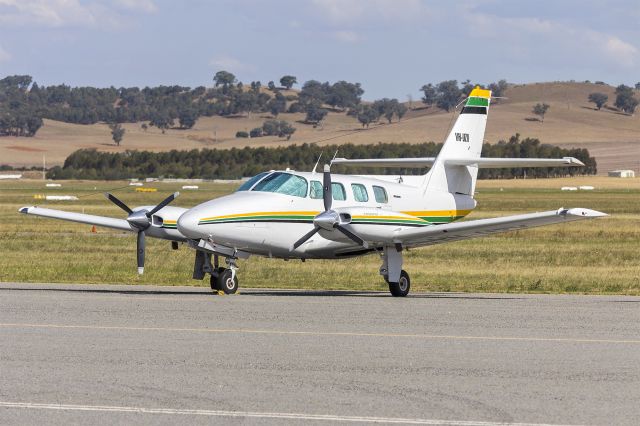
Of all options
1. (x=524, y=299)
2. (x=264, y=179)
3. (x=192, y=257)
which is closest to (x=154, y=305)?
(x=264, y=179)

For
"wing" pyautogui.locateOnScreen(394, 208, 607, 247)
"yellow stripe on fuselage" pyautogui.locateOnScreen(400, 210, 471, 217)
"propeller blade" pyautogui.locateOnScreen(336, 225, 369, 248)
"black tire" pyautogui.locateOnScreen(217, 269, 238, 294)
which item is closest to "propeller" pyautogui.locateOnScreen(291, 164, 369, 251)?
"propeller blade" pyautogui.locateOnScreen(336, 225, 369, 248)

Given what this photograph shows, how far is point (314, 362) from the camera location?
44.9 ft

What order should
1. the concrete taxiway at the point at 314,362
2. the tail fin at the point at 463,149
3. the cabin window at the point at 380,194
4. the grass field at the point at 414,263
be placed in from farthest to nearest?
the grass field at the point at 414,263
the tail fin at the point at 463,149
the cabin window at the point at 380,194
the concrete taxiway at the point at 314,362

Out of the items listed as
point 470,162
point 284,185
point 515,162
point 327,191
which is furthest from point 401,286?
Answer: point 470,162

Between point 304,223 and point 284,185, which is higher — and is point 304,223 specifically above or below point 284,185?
below

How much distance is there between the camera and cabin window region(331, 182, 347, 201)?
24.6 m

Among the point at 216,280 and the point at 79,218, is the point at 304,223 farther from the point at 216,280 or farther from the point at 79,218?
the point at 79,218

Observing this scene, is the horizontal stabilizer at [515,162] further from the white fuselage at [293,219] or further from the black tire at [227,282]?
the black tire at [227,282]

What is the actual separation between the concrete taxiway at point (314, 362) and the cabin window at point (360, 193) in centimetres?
381

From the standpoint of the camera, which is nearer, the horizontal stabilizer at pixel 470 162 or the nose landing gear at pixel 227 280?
the nose landing gear at pixel 227 280

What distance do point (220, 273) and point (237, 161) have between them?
130 m

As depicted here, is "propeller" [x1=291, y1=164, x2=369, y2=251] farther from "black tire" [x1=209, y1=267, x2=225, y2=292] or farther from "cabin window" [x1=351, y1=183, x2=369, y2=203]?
"black tire" [x1=209, y1=267, x2=225, y2=292]

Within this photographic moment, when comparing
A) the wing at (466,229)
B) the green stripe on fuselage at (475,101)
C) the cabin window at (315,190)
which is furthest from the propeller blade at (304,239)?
the green stripe on fuselage at (475,101)

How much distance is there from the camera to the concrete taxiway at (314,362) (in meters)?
10.8
